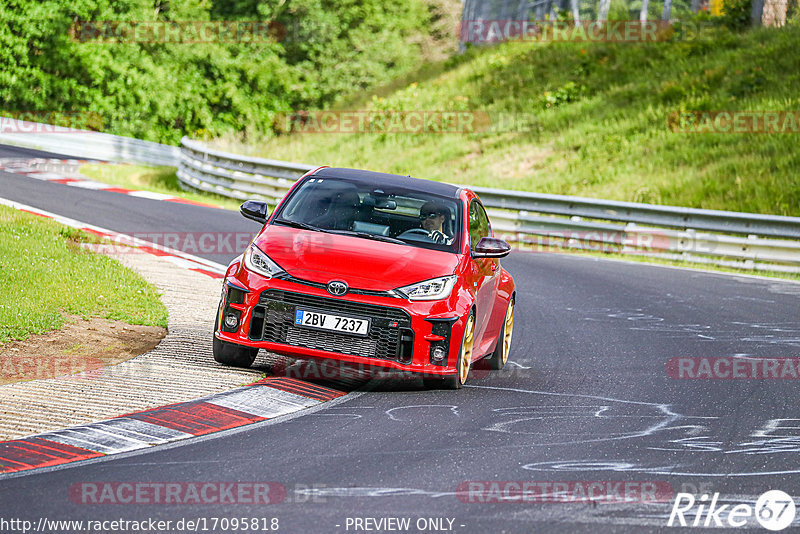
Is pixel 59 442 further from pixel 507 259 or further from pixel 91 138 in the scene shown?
pixel 91 138

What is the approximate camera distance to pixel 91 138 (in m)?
35.7

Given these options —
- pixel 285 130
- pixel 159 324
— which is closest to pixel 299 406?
pixel 159 324

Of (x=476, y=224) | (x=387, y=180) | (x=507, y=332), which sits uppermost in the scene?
(x=387, y=180)

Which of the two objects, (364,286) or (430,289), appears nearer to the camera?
(364,286)

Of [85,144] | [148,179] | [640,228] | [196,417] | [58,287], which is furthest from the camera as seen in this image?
[85,144]

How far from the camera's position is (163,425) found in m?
6.91

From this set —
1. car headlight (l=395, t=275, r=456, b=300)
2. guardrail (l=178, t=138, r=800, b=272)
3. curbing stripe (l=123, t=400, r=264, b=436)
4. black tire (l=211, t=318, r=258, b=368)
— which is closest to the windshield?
car headlight (l=395, t=275, r=456, b=300)

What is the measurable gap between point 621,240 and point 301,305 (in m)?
14.3

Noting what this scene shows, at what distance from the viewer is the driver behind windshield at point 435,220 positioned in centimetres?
928

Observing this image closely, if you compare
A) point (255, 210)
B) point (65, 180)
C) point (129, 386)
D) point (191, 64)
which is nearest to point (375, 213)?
point (255, 210)

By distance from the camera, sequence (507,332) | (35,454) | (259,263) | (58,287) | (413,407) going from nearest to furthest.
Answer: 1. (35,454)
2. (413,407)
3. (259,263)
4. (507,332)
5. (58,287)

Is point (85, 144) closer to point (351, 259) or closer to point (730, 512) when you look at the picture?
point (351, 259)

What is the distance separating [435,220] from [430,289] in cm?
117

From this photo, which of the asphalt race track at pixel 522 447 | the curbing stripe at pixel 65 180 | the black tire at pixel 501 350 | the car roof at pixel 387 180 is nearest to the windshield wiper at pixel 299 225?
the car roof at pixel 387 180
